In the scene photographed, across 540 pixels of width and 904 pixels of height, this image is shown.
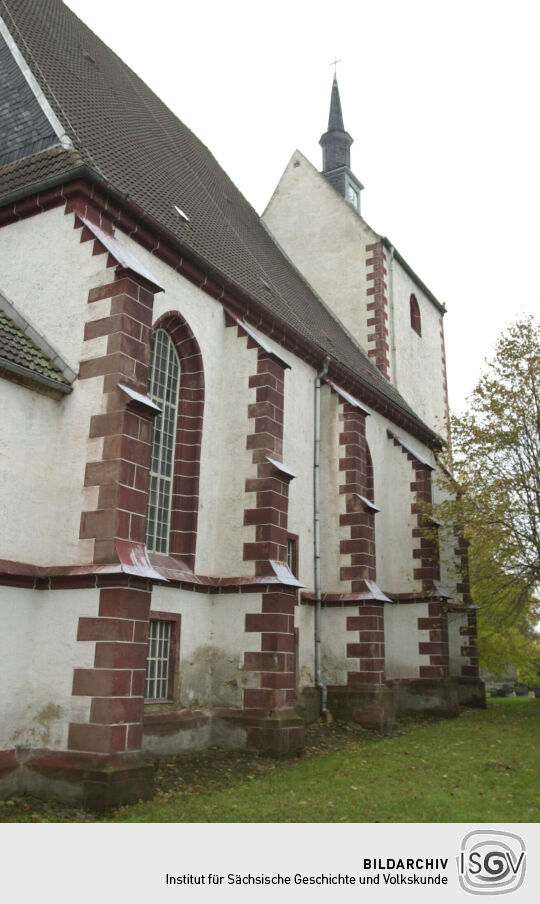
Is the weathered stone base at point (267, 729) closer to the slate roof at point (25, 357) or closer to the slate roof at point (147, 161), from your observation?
the slate roof at point (25, 357)

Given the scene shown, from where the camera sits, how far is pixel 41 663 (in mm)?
8891

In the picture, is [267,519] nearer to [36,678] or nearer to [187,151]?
[36,678]

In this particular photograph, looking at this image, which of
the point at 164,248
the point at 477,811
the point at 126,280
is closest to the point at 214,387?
the point at 164,248

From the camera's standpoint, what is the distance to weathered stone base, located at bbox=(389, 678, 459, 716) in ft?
59.9

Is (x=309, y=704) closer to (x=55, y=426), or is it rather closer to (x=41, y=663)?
(x=41, y=663)

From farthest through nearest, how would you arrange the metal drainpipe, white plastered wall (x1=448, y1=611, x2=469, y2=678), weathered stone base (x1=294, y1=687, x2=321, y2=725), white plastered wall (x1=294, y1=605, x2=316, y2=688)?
white plastered wall (x1=448, y1=611, x2=469, y2=678), the metal drainpipe, white plastered wall (x1=294, y1=605, x2=316, y2=688), weathered stone base (x1=294, y1=687, x2=321, y2=725)

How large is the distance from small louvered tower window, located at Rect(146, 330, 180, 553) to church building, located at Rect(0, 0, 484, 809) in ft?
0.12

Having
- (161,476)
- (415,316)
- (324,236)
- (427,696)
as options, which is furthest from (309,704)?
(415,316)

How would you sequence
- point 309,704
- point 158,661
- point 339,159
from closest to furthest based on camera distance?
1. point 158,661
2. point 309,704
3. point 339,159

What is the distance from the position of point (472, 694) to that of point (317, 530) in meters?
9.25

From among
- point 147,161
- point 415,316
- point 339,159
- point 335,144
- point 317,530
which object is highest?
point 335,144

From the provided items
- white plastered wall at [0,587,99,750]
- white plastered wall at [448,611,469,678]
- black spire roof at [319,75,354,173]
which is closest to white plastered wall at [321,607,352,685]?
white plastered wall at [448,611,469,678]

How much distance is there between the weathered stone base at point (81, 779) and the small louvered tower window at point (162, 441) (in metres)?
3.82

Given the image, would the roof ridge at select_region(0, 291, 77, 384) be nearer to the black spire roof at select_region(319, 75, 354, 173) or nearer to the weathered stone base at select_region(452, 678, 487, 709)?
the weathered stone base at select_region(452, 678, 487, 709)
